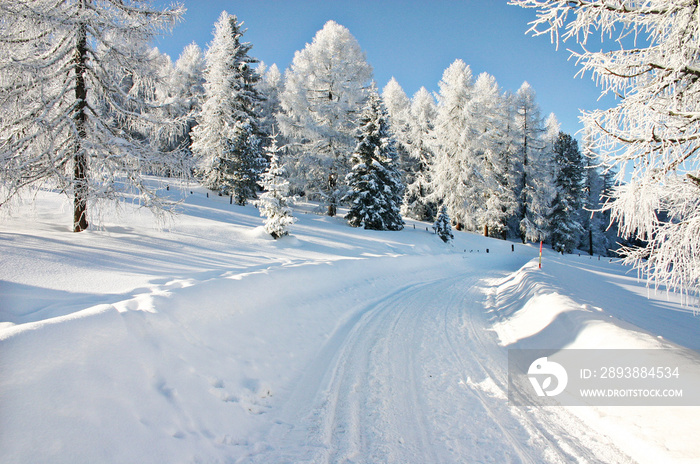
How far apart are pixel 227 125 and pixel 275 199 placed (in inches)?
429

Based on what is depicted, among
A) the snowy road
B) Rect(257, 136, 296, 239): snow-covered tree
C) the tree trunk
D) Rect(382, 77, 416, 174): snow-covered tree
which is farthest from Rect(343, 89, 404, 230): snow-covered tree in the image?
the snowy road

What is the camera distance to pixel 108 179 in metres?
8.74

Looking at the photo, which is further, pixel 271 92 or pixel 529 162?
pixel 271 92

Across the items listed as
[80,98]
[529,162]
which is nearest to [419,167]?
[529,162]

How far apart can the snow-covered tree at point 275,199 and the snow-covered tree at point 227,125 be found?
7737 millimetres

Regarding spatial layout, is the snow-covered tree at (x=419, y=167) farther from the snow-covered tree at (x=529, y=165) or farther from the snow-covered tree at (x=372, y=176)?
the snow-covered tree at (x=372, y=176)

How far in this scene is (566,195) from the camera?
32.5 metres

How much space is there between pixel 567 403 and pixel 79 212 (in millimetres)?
12910

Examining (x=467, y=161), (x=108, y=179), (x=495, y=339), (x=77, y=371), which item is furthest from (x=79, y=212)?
(x=467, y=161)

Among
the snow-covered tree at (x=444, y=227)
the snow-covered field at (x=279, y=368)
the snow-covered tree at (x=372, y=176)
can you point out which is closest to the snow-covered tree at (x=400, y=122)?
the snow-covered tree at (x=444, y=227)

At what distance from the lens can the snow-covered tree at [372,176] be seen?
21.2 m

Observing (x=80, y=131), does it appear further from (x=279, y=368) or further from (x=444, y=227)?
(x=444, y=227)

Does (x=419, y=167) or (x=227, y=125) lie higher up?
(x=419, y=167)

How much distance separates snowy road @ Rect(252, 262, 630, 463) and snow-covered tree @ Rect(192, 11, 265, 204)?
728 inches
